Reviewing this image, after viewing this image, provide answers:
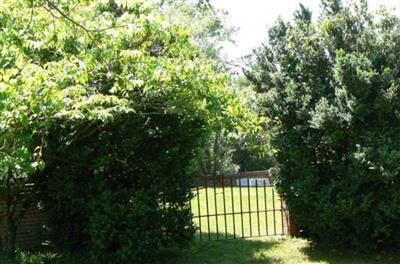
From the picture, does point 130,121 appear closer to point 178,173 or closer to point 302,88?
point 178,173

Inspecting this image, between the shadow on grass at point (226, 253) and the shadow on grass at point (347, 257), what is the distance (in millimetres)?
554

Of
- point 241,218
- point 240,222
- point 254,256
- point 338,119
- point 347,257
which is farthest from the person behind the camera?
point 240,222

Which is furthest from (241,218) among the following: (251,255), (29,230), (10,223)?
(10,223)

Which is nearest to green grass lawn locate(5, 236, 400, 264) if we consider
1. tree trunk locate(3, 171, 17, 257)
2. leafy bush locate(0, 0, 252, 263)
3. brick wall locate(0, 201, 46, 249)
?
tree trunk locate(3, 171, 17, 257)

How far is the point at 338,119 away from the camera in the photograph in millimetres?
6438

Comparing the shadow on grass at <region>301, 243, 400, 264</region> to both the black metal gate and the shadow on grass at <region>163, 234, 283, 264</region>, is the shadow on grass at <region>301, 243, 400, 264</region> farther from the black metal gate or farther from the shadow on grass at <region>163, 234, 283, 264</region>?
the black metal gate

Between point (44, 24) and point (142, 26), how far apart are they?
108cm

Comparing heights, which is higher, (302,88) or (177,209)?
(302,88)

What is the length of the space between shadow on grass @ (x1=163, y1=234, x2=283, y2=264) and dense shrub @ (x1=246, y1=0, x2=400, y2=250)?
81 centimetres

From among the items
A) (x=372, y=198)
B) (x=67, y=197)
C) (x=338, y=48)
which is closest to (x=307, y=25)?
(x=338, y=48)

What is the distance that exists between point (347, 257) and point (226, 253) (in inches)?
→ 68.6

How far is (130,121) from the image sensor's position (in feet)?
21.6

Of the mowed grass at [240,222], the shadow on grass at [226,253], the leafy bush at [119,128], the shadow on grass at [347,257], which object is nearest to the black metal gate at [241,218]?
the mowed grass at [240,222]

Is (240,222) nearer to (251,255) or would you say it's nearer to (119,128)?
(251,255)
